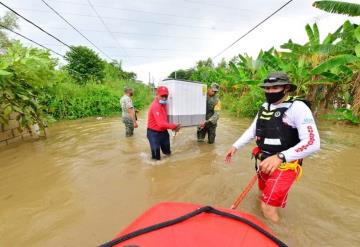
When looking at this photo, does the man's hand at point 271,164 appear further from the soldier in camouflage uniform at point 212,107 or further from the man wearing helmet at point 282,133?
the soldier in camouflage uniform at point 212,107

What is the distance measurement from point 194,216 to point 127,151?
5.48m

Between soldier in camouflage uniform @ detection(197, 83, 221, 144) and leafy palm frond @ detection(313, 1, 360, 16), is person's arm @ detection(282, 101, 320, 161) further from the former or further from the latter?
leafy palm frond @ detection(313, 1, 360, 16)

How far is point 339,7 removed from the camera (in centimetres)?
841

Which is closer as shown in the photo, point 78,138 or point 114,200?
point 114,200

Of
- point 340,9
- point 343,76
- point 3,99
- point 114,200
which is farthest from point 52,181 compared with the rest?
point 343,76

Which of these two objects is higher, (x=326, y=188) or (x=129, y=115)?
(x=129, y=115)

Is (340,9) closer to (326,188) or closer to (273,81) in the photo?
(326,188)

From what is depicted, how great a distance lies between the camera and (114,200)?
13.8 ft

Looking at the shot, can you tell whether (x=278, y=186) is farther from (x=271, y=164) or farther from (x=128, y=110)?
(x=128, y=110)

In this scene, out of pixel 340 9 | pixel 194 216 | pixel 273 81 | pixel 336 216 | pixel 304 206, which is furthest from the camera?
pixel 340 9

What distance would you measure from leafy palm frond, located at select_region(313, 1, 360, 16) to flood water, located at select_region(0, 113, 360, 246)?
3971mm

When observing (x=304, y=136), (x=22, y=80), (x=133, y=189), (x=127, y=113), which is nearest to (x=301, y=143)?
(x=304, y=136)

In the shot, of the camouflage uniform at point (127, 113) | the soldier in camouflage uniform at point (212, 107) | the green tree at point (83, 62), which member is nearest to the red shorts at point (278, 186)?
the soldier in camouflage uniform at point (212, 107)

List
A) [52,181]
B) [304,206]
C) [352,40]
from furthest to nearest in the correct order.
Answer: [352,40]
[52,181]
[304,206]
